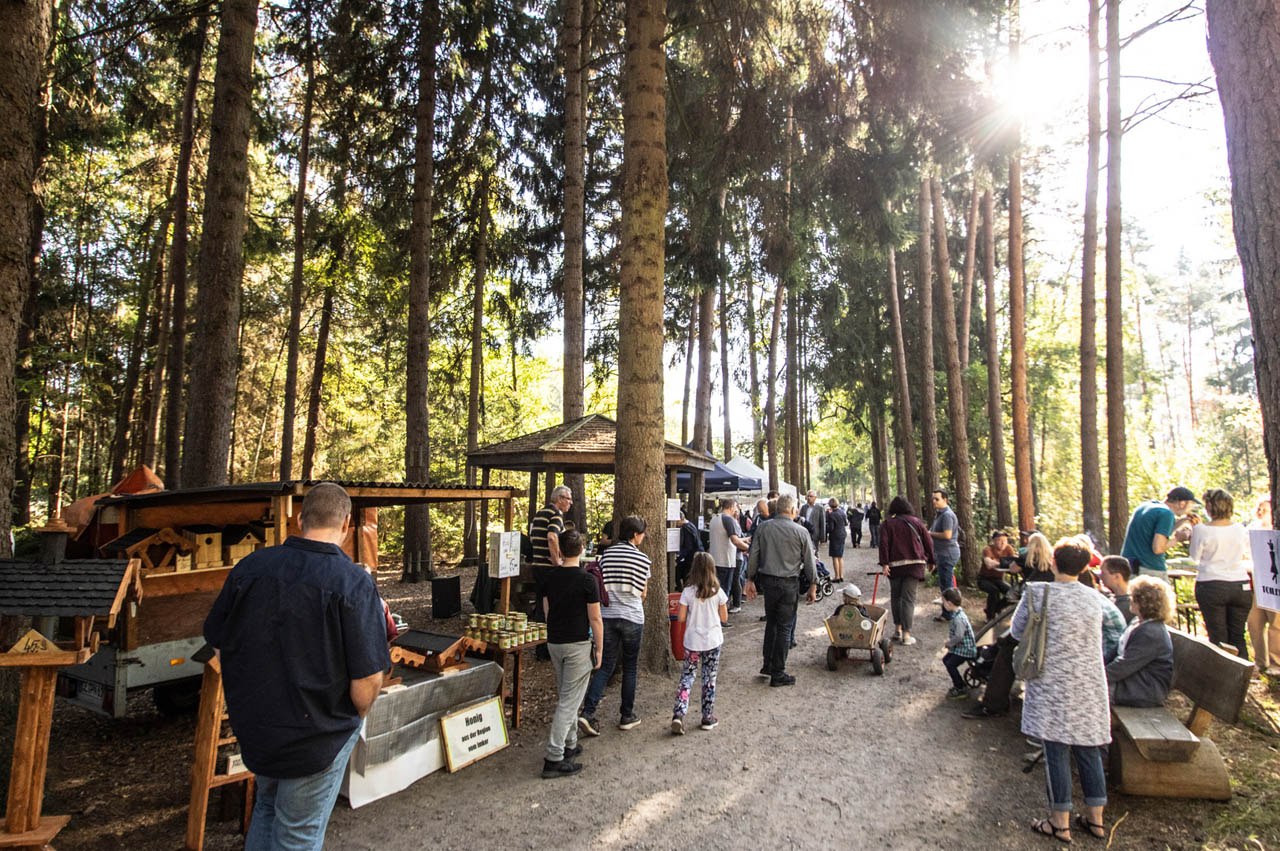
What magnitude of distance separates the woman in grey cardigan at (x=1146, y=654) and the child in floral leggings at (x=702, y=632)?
9.09ft

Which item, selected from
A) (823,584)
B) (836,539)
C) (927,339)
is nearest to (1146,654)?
(823,584)

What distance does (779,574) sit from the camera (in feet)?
22.3

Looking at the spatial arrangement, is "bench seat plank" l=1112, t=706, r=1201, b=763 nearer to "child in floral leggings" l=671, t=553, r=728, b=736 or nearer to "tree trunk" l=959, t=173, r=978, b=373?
"child in floral leggings" l=671, t=553, r=728, b=736

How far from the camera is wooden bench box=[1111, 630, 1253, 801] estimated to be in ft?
12.9

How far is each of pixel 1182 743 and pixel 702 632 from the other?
3186mm

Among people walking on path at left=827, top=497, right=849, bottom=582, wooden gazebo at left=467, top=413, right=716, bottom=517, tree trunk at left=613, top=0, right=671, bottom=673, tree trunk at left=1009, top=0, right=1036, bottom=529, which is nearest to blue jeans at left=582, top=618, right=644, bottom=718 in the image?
tree trunk at left=613, top=0, right=671, bottom=673

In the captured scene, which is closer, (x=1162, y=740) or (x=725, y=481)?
(x=1162, y=740)

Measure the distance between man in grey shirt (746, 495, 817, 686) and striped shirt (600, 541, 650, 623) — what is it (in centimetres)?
187

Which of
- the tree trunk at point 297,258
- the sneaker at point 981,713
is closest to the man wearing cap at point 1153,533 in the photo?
the sneaker at point 981,713

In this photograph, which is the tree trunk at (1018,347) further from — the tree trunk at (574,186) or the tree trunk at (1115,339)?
the tree trunk at (574,186)

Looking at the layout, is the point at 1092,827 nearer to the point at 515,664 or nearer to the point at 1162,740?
the point at 1162,740

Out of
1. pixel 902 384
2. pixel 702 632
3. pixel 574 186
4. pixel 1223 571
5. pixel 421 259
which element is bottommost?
pixel 702 632

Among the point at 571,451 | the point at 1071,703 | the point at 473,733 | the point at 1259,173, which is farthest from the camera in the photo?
Result: the point at 571,451

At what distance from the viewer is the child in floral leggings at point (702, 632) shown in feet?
17.9
